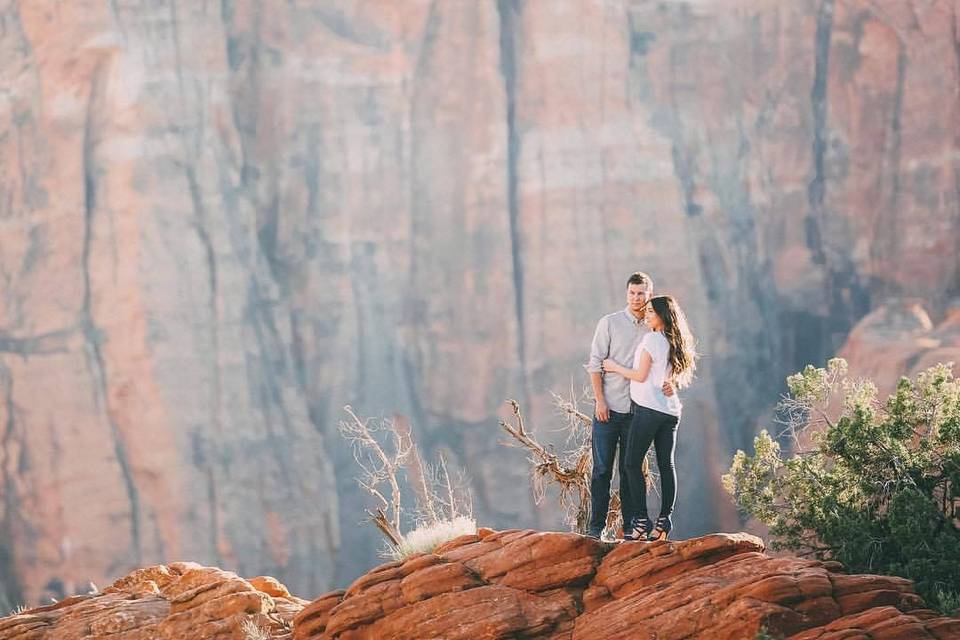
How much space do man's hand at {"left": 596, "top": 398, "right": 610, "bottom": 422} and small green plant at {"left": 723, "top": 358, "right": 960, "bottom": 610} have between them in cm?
304

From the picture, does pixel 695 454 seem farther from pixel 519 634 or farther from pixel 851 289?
pixel 519 634

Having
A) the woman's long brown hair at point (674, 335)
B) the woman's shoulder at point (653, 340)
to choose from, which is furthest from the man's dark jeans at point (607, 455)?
the woman's shoulder at point (653, 340)

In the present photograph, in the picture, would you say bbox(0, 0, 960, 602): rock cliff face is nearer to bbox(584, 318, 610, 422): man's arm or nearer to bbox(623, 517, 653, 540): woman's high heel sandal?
bbox(623, 517, 653, 540): woman's high heel sandal

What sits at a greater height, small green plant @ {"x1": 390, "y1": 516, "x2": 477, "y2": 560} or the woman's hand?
the woman's hand

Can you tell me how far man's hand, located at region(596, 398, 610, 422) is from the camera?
1166 centimetres

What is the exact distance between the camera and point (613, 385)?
11695 mm

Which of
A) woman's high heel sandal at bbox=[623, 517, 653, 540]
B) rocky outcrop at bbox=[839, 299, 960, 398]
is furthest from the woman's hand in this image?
rocky outcrop at bbox=[839, 299, 960, 398]

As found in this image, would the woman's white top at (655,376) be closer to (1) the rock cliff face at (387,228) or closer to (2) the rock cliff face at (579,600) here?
(2) the rock cliff face at (579,600)

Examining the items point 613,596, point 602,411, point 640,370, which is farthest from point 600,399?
point 613,596

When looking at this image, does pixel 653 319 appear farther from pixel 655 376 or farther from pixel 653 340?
pixel 655 376

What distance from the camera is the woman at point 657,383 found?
11352mm

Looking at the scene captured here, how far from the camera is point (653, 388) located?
11.4 metres

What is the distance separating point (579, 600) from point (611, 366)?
1931 millimetres

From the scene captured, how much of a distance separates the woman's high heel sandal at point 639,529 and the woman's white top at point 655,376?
99cm
